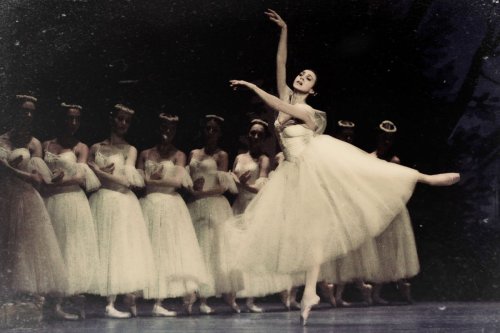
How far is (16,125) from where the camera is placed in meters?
5.69

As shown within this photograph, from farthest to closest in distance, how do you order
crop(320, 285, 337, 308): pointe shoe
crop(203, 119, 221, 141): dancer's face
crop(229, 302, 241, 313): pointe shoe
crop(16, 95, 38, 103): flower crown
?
crop(320, 285, 337, 308): pointe shoe
crop(203, 119, 221, 141): dancer's face
crop(229, 302, 241, 313): pointe shoe
crop(16, 95, 38, 103): flower crown

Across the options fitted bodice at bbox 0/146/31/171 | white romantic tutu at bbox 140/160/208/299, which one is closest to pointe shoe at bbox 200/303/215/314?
white romantic tutu at bbox 140/160/208/299

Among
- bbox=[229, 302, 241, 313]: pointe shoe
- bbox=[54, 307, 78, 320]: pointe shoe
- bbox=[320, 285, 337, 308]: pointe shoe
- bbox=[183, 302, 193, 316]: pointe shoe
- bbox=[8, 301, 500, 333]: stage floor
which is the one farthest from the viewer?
bbox=[320, 285, 337, 308]: pointe shoe

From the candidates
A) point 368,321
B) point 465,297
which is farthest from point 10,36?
point 465,297

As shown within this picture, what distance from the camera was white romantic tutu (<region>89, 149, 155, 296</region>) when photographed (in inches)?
226

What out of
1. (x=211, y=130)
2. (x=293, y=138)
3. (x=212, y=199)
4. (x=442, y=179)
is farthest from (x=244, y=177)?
(x=442, y=179)

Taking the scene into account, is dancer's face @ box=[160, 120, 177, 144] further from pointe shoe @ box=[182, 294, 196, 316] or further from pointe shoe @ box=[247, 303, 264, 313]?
pointe shoe @ box=[247, 303, 264, 313]

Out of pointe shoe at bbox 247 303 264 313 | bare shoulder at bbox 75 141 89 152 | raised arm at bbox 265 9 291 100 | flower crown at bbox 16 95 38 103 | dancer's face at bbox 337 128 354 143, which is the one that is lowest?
pointe shoe at bbox 247 303 264 313

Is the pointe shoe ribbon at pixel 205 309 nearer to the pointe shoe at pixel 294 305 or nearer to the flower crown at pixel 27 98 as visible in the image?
the pointe shoe at pixel 294 305

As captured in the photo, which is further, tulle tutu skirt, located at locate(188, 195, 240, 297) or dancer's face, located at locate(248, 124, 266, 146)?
dancer's face, located at locate(248, 124, 266, 146)

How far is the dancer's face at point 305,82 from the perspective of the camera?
19.3 feet

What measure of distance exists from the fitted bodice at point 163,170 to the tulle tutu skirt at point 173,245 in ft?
0.11

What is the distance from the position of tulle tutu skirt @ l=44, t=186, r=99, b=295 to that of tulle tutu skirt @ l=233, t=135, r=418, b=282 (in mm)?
946

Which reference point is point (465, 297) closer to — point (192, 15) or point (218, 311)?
point (218, 311)
